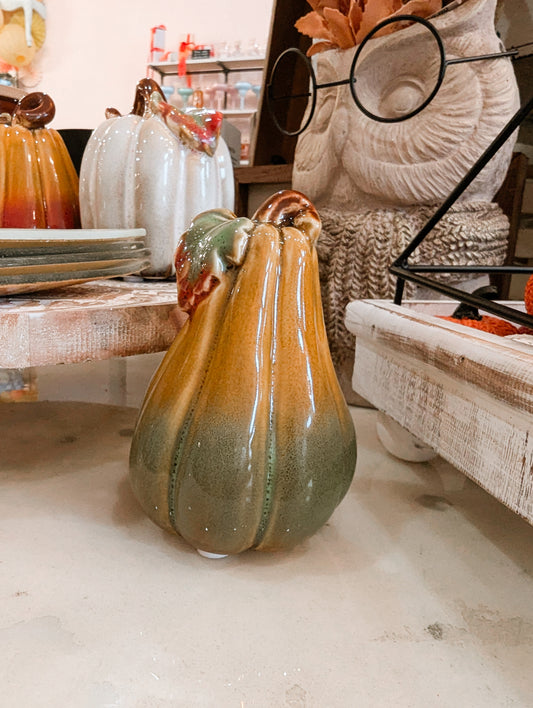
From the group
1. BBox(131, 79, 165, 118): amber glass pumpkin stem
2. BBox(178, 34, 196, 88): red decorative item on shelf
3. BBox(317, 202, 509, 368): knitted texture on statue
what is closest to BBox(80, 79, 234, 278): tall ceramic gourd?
BBox(131, 79, 165, 118): amber glass pumpkin stem

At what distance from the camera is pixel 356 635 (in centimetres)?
41

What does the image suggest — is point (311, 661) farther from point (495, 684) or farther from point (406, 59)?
point (406, 59)

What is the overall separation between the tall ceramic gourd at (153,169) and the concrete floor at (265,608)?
356 mm

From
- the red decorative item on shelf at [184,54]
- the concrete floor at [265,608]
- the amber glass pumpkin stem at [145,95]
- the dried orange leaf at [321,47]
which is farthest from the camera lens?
the red decorative item on shelf at [184,54]

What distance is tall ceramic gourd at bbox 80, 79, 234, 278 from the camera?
0.74 m

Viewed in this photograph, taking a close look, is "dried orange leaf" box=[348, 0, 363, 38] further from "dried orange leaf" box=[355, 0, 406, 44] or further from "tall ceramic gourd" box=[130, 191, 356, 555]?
"tall ceramic gourd" box=[130, 191, 356, 555]

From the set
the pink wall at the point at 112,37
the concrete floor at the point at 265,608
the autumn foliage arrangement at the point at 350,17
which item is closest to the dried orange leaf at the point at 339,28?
the autumn foliage arrangement at the point at 350,17

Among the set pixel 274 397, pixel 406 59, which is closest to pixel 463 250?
pixel 406 59

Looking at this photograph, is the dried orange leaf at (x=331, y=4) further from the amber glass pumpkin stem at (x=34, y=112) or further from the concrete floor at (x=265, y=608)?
the concrete floor at (x=265, y=608)

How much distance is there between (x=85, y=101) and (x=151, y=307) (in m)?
4.18

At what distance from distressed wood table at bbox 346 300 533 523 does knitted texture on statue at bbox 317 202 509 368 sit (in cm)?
25

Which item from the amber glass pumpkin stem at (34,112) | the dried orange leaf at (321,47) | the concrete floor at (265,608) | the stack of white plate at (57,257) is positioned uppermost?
the dried orange leaf at (321,47)

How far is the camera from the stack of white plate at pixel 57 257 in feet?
1.66

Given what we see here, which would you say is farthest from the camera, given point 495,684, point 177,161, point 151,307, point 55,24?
point 55,24
